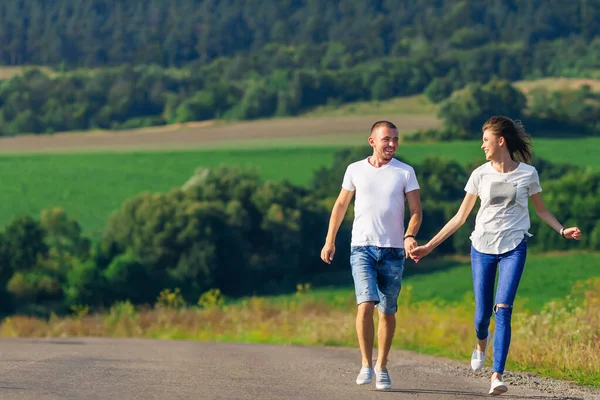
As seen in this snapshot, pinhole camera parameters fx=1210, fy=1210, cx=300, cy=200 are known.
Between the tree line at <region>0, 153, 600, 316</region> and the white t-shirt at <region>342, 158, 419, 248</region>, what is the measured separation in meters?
46.3

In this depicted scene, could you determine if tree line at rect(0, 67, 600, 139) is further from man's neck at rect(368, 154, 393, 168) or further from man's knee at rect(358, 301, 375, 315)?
man's knee at rect(358, 301, 375, 315)

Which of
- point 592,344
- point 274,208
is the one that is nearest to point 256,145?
point 274,208

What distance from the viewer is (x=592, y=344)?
10992 millimetres

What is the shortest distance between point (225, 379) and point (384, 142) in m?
1.99

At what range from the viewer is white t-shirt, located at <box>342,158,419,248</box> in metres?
8.16

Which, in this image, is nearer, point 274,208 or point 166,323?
point 166,323

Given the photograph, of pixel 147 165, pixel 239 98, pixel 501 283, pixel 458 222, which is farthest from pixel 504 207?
pixel 239 98

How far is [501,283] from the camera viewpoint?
791 cm

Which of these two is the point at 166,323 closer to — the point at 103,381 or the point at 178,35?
the point at 103,381

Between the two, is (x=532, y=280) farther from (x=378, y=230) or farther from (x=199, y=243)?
(x=378, y=230)

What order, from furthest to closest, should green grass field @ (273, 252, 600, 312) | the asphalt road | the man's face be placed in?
green grass field @ (273, 252, 600, 312), the man's face, the asphalt road

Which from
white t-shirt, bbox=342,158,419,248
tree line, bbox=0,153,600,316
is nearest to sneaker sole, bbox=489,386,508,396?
white t-shirt, bbox=342,158,419,248

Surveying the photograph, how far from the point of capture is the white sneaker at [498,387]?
24.9 feet

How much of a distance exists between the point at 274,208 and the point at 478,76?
4522cm
